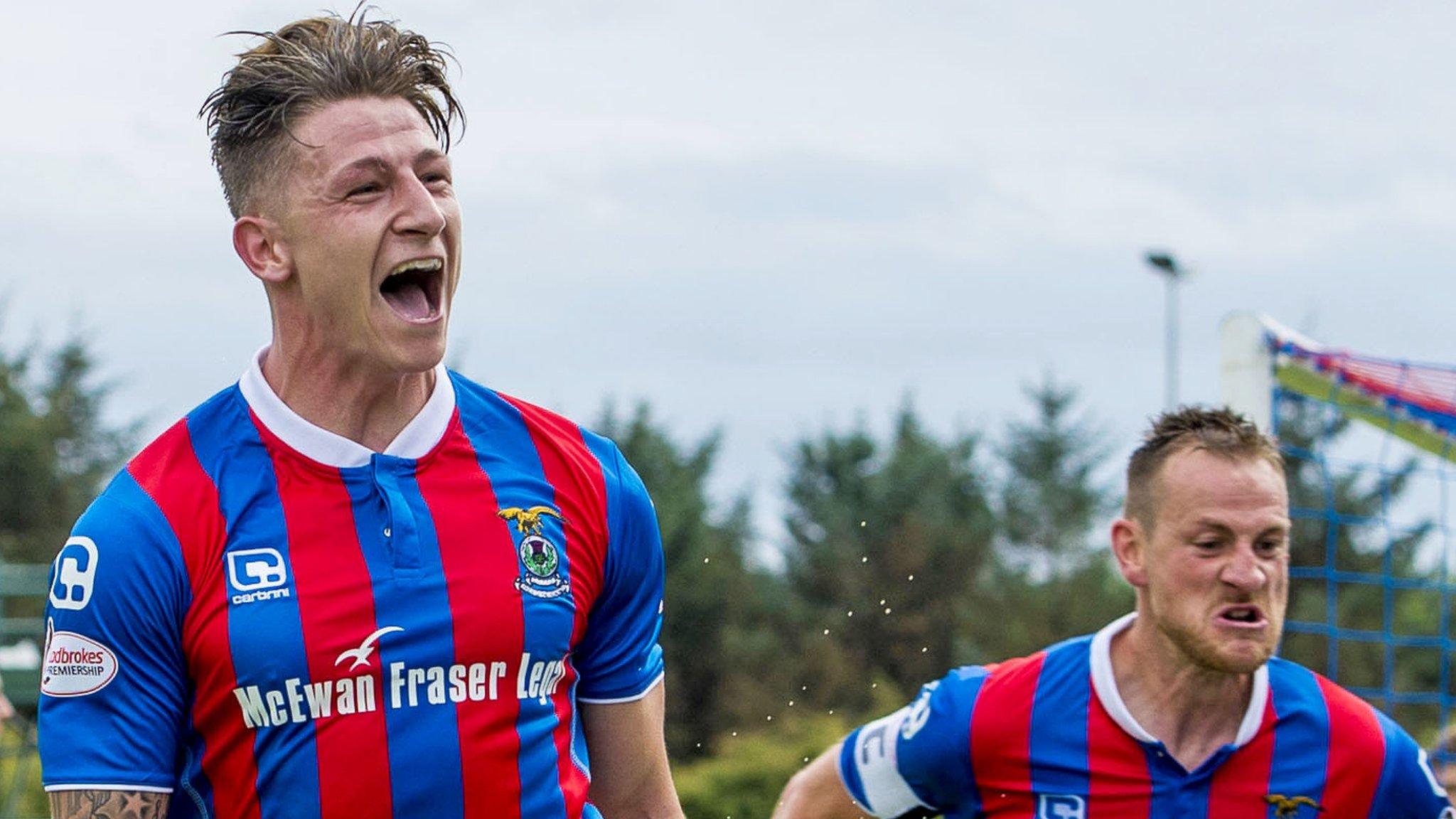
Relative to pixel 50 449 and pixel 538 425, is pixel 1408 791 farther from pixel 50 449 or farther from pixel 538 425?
pixel 50 449

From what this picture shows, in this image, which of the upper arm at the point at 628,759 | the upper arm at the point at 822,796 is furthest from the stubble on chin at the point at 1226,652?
the upper arm at the point at 628,759

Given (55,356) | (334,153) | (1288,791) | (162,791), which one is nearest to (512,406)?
(334,153)

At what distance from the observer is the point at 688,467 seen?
33594 millimetres

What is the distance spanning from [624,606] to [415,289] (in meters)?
0.63

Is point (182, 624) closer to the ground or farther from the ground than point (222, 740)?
farther from the ground

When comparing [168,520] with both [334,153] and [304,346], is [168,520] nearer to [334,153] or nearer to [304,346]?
[304,346]

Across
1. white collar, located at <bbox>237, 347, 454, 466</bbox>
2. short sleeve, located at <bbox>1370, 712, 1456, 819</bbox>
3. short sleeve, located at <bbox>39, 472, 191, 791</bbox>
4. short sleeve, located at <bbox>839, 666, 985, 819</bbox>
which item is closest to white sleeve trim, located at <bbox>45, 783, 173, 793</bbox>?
short sleeve, located at <bbox>39, 472, 191, 791</bbox>

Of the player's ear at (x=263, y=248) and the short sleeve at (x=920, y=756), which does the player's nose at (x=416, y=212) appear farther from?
the short sleeve at (x=920, y=756)

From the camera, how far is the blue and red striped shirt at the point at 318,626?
9.14 ft

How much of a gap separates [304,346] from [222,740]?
24.5 inches

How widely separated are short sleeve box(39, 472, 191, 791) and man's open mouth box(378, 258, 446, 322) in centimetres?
49

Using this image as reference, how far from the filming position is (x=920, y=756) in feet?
14.5

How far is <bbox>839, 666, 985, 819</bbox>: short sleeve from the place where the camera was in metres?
4.42

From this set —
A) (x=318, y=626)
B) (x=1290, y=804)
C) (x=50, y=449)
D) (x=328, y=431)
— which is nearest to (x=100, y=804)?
(x=318, y=626)
